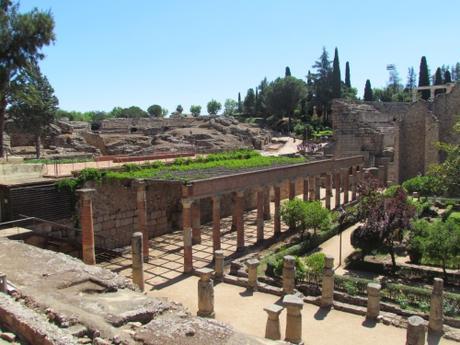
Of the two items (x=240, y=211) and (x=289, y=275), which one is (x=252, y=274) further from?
(x=240, y=211)

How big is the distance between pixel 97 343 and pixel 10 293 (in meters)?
3.03

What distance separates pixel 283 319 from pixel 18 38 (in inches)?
919

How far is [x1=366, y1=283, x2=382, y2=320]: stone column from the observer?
12.8 m

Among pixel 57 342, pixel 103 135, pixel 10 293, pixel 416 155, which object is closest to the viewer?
pixel 57 342

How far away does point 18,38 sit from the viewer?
2625 cm

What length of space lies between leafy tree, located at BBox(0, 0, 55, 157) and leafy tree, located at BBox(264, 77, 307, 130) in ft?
133

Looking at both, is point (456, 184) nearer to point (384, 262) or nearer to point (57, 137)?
point (384, 262)

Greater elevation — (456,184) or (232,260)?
(456,184)

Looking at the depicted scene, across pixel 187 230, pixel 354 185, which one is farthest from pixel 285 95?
pixel 187 230

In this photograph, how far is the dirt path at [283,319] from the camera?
1161cm

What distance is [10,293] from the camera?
8.45 meters

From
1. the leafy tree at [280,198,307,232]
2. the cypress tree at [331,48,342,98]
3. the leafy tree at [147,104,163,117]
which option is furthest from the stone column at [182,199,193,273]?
the leafy tree at [147,104,163,117]

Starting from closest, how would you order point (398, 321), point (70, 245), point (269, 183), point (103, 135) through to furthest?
point (398, 321), point (70, 245), point (269, 183), point (103, 135)

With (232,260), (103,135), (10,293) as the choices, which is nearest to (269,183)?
(232,260)
